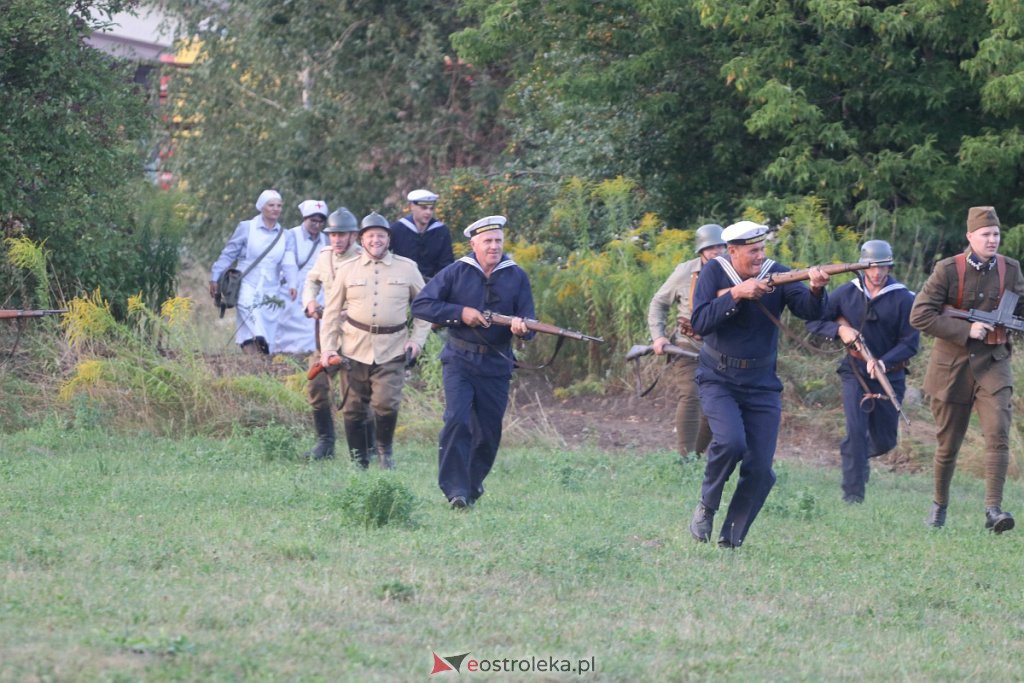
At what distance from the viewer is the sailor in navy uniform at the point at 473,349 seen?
9.61 metres

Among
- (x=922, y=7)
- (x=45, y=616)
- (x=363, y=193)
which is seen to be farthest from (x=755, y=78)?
(x=45, y=616)

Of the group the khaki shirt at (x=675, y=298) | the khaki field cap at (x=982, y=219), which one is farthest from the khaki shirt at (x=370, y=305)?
the khaki field cap at (x=982, y=219)

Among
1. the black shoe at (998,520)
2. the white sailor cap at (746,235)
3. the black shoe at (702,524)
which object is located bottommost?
the black shoe at (702,524)

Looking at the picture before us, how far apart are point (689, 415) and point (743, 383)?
156 inches

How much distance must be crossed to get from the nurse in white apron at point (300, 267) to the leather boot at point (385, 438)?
3462 millimetres

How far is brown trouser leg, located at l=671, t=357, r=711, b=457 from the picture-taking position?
40.4 ft

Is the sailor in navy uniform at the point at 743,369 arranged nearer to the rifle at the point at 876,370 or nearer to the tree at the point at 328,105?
the rifle at the point at 876,370

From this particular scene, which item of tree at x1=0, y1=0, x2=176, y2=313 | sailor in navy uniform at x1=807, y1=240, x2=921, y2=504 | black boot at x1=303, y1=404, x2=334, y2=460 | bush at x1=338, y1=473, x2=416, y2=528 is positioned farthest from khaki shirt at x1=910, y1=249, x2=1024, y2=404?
tree at x1=0, y1=0, x2=176, y2=313

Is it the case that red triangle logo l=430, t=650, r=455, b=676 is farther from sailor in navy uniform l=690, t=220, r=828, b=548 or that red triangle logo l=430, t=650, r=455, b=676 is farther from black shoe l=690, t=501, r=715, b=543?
black shoe l=690, t=501, r=715, b=543

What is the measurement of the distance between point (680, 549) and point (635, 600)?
1383 millimetres

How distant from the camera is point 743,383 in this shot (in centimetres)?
865

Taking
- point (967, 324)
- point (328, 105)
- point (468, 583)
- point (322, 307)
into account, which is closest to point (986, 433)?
point (967, 324)

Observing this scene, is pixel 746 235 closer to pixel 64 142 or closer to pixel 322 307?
pixel 322 307

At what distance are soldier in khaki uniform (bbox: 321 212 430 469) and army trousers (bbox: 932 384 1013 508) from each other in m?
4.02
